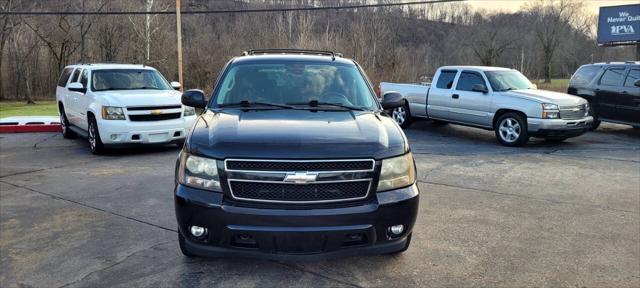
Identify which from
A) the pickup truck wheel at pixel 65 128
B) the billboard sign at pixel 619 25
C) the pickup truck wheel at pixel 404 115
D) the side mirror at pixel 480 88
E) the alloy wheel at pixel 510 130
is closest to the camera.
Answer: the alloy wheel at pixel 510 130

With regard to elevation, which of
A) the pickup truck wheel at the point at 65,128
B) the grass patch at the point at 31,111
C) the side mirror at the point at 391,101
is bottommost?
the grass patch at the point at 31,111

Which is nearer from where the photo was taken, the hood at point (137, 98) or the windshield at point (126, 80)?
the hood at point (137, 98)

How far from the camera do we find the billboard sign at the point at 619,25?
22359 mm

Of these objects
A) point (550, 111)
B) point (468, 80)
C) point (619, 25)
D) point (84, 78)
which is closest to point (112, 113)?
point (84, 78)

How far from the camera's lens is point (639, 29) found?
73.3 ft

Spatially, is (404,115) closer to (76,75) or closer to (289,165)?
(76,75)

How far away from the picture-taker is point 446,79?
1246 centimetres

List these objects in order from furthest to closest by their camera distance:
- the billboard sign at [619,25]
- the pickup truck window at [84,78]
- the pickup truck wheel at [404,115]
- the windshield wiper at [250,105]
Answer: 1. the billboard sign at [619,25]
2. the pickup truck wheel at [404,115]
3. the pickup truck window at [84,78]
4. the windshield wiper at [250,105]

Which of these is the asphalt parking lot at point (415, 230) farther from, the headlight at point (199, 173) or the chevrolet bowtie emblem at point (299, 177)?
the chevrolet bowtie emblem at point (299, 177)

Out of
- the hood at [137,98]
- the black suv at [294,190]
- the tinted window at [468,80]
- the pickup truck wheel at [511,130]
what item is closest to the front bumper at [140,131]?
the hood at [137,98]

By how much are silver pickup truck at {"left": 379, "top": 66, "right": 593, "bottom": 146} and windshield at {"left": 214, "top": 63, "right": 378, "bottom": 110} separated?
6.73 meters

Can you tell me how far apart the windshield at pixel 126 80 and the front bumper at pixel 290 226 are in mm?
7718

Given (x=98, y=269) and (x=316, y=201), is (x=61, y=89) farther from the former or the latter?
(x=316, y=201)

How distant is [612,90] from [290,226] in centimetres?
1210
